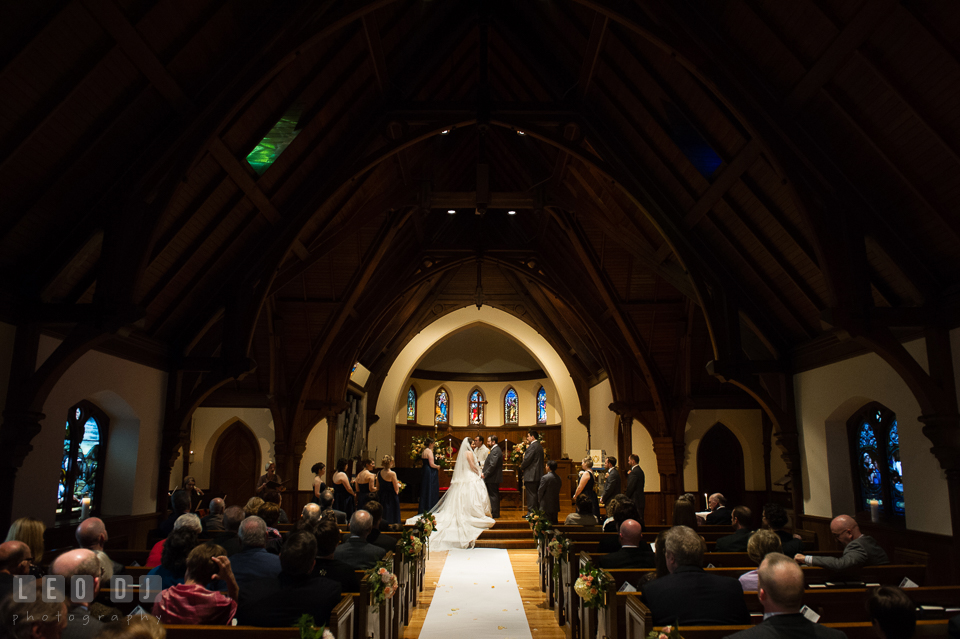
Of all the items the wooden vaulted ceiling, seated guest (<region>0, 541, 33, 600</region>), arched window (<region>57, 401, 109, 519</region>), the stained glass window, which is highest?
the wooden vaulted ceiling

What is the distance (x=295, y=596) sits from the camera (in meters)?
3.71

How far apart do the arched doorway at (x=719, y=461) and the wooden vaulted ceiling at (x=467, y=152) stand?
1.76 m

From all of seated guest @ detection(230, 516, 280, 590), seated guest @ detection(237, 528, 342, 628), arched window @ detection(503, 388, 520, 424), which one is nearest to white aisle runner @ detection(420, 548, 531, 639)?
seated guest @ detection(230, 516, 280, 590)

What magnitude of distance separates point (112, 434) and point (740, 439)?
11.5m

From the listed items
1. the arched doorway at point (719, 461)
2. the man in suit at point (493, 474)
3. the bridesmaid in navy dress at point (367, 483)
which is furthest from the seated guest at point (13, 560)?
the arched doorway at point (719, 461)

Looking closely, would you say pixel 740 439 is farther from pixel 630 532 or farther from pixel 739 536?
pixel 630 532

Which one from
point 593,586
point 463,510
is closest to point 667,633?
point 593,586

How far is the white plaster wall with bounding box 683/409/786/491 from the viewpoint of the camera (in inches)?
527

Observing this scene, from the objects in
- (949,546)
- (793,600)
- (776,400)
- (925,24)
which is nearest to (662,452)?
(776,400)

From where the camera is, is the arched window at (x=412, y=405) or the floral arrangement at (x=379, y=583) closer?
the floral arrangement at (x=379, y=583)

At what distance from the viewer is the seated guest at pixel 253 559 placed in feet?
14.6

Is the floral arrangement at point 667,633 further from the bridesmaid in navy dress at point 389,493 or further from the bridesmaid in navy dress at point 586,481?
the bridesmaid in navy dress at point 389,493

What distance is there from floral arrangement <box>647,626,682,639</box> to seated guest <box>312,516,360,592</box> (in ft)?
7.17

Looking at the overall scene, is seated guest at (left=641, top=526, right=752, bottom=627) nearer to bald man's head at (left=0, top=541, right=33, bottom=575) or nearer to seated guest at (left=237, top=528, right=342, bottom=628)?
seated guest at (left=237, top=528, right=342, bottom=628)
